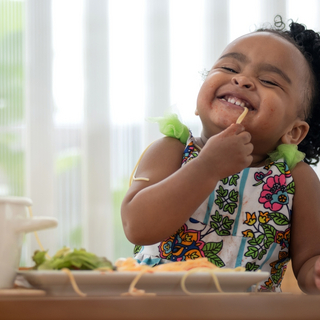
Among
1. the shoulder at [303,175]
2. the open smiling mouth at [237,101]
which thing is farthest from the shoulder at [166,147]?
the shoulder at [303,175]

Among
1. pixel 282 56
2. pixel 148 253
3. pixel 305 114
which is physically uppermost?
pixel 282 56

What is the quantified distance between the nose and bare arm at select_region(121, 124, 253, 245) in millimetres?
137

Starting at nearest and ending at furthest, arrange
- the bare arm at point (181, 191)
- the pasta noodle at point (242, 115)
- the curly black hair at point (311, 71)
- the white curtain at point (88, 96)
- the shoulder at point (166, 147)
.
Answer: the bare arm at point (181, 191) → the pasta noodle at point (242, 115) → the shoulder at point (166, 147) → the curly black hair at point (311, 71) → the white curtain at point (88, 96)

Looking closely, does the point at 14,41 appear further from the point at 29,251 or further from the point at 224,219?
the point at 224,219

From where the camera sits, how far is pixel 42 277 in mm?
400

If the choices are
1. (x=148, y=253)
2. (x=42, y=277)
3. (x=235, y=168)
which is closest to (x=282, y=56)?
(x=235, y=168)

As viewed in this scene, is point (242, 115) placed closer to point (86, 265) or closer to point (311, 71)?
point (311, 71)

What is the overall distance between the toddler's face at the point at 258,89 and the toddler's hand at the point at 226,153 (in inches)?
4.5

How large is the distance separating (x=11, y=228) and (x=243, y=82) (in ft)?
2.08

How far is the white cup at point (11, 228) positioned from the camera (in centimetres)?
42

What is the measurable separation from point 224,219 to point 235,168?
18 cm

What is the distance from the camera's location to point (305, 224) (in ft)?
3.09

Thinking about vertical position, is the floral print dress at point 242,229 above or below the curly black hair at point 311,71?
below

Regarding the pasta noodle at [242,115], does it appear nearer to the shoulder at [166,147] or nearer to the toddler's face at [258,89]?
the toddler's face at [258,89]
